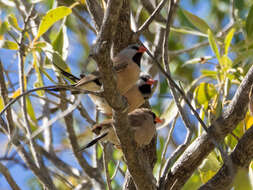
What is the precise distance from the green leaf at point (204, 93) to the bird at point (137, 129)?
344 millimetres

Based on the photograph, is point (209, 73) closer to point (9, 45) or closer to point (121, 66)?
point (121, 66)

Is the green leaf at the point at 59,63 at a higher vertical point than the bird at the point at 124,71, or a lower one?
higher

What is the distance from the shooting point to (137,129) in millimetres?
2938

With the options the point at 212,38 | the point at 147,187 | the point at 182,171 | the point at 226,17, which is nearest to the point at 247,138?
the point at 182,171

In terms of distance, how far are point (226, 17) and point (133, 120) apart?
363cm

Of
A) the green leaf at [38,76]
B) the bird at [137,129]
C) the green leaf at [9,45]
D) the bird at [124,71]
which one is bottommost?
the bird at [137,129]

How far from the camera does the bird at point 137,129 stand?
9.20 ft

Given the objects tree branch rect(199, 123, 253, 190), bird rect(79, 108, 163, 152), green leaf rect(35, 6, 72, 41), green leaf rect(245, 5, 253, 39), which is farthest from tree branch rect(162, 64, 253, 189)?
green leaf rect(35, 6, 72, 41)

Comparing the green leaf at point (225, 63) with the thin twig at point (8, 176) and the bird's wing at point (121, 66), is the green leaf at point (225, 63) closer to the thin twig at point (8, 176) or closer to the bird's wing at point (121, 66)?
the bird's wing at point (121, 66)

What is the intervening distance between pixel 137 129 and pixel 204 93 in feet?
1.80

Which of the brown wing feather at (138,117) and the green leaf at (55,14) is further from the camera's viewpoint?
the brown wing feather at (138,117)

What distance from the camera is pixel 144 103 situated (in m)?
3.25

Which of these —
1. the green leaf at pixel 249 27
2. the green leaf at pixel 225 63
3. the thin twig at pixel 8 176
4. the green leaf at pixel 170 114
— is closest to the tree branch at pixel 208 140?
the green leaf at pixel 225 63

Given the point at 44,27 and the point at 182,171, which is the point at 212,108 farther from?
the point at 44,27
